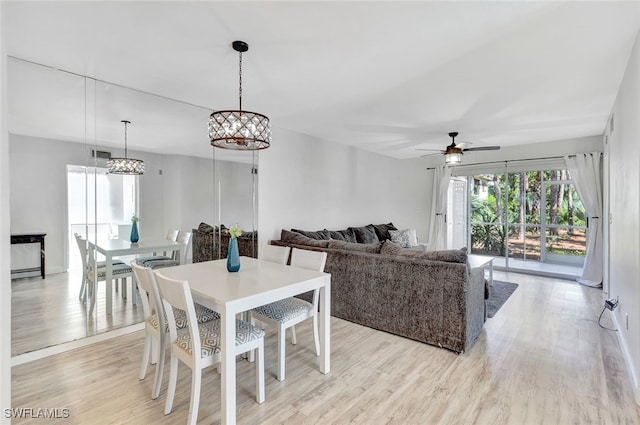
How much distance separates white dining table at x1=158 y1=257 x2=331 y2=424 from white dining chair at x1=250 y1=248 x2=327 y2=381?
17 cm

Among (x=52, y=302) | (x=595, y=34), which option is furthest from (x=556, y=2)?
(x=52, y=302)

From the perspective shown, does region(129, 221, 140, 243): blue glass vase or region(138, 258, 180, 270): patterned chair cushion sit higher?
region(129, 221, 140, 243): blue glass vase

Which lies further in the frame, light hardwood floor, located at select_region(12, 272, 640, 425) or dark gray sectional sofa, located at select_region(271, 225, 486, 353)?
dark gray sectional sofa, located at select_region(271, 225, 486, 353)

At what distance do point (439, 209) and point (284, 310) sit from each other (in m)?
5.32

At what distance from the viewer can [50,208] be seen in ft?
9.45

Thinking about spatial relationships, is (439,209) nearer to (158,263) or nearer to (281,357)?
(281,357)

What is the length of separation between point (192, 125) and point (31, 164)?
1.57 metres

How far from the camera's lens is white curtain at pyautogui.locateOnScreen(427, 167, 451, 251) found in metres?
6.71

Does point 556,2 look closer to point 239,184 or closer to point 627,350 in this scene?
point 627,350

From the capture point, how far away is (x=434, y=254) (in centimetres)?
287

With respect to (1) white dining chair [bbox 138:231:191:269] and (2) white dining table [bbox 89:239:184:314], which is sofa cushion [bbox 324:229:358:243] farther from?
(2) white dining table [bbox 89:239:184:314]

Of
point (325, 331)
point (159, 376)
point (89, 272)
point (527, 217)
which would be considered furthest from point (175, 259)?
point (527, 217)

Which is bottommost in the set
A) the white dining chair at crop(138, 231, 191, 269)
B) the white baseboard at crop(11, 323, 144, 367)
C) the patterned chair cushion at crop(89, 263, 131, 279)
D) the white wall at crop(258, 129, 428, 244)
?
the white baseboard at crop(11, 323, 144, 367)

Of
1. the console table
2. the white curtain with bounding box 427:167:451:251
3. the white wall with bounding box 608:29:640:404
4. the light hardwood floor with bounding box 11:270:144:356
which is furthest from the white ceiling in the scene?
the white curtain with bounding box 427:167:451:251
